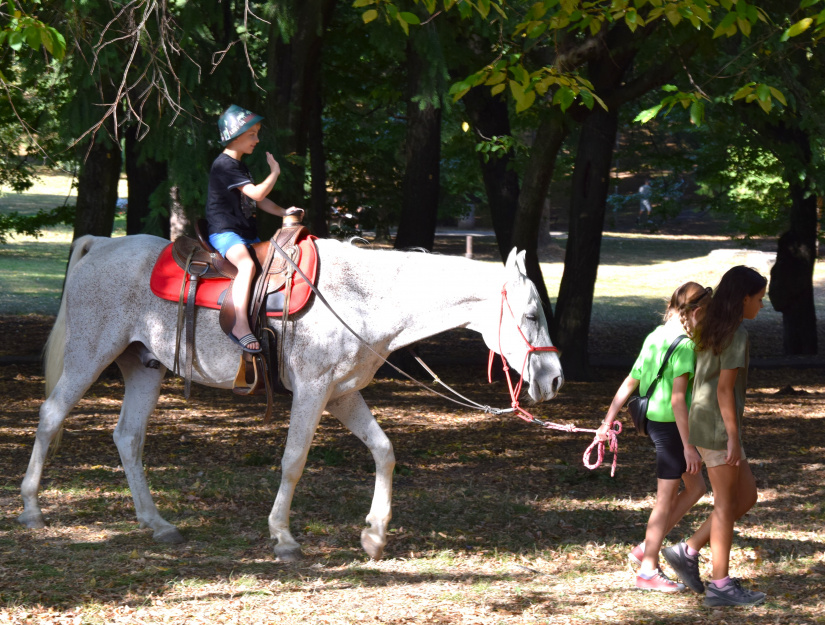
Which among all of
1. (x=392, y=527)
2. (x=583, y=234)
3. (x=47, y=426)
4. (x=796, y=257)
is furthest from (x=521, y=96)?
(x=796, y=257)

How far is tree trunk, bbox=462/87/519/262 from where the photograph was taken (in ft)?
48.1

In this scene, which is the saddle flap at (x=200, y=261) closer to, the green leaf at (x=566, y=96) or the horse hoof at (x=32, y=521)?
the horse hoof at (x=32, y=521)

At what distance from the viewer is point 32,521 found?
642cm

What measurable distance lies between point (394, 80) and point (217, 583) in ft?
40.4

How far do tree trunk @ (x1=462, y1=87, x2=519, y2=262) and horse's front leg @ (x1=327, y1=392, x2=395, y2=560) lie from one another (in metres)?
8.68

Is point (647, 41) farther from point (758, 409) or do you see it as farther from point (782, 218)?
point (782, 218)

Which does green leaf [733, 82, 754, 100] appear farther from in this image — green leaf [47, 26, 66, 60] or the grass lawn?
green leaf [47, 26, 66, 60]

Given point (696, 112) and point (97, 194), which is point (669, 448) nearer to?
point (696, 112)

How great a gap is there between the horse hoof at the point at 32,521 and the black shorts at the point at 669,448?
13.3 ft

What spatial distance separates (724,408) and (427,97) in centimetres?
598

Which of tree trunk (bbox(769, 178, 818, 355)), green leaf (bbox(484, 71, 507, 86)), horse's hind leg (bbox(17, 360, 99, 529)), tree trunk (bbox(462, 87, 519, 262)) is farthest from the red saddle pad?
tree trunk (bbox(769, 178, 818, 355))

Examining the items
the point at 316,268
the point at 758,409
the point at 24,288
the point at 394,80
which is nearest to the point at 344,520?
the point at 316,268

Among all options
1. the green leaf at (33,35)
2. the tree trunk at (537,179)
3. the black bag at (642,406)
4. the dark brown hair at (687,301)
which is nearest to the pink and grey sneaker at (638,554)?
the black bag at (642,406)

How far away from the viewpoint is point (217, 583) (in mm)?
5391
